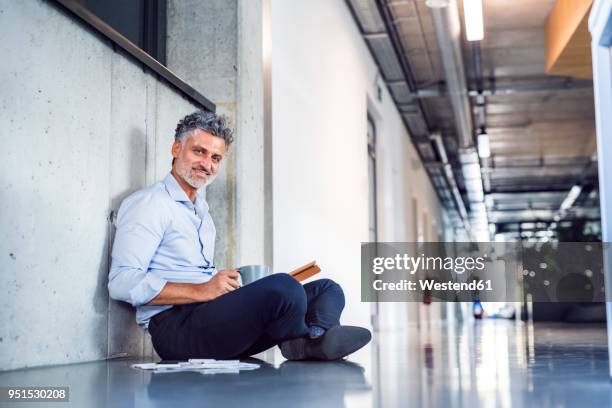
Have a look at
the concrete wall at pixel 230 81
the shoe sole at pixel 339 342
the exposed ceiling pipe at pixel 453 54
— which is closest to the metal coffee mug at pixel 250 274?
the shoe sole at pixel 339 342

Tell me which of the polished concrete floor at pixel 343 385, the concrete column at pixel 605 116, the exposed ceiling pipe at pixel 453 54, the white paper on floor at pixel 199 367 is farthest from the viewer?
the exposed ceiling pipe at pixel 453 54

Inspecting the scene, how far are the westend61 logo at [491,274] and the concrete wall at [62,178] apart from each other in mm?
5687

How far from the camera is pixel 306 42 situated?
5.46 metres

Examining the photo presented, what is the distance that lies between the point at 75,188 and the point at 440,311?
15440 millimetres

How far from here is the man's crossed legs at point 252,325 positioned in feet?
8.44

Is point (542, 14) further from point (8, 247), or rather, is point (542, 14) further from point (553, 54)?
point (8, 247)

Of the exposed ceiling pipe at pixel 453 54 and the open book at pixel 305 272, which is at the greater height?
the exposed ceiling pipe at pixel 453 54

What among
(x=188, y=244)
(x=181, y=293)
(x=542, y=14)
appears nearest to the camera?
(x=181, y=293)

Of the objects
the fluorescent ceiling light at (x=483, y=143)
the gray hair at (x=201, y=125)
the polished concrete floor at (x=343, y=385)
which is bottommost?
the polished concrete floor at (x=343, y=385)

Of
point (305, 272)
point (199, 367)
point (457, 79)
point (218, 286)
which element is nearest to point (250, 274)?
point (218, 286)

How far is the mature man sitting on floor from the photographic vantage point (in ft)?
8.44

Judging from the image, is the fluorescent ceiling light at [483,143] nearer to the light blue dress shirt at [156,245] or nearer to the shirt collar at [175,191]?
the light blue dress shirt at [156,245]

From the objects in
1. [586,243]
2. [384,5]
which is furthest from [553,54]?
[586,243]

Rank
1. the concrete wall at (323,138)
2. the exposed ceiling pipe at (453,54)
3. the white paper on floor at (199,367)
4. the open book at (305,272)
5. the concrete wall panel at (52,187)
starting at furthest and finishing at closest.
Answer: the exposed ceiling pipe at (453,54) → the concrete wall at (323,138) → the open book at (305,272) → the white paper on floor at (199,367) → the concrete wall panel at (52,187)
